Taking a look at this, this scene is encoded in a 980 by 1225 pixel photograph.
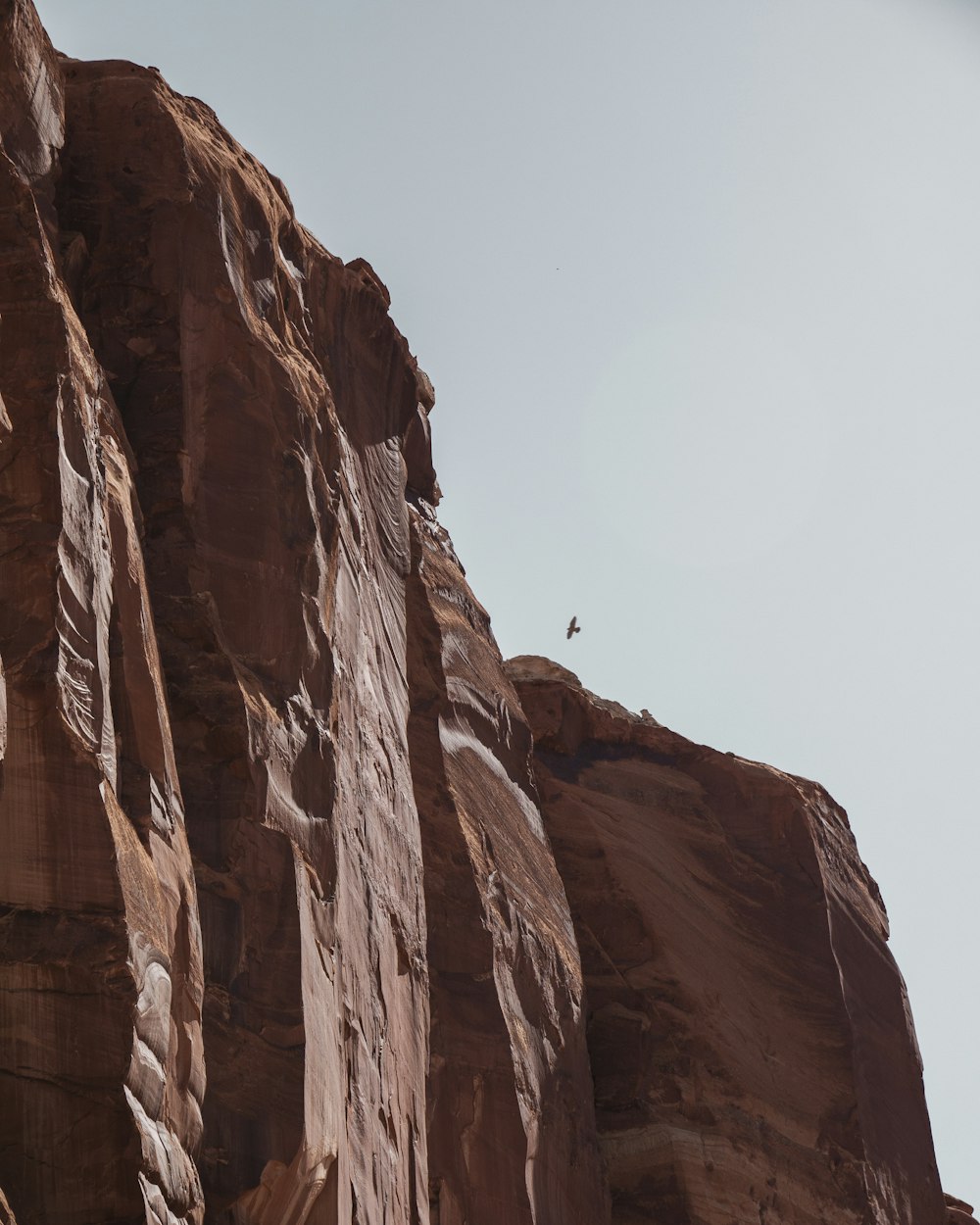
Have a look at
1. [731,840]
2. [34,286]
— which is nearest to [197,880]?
[34,286]

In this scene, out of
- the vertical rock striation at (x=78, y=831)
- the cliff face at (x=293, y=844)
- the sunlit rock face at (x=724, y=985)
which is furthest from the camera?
the sunlit rock face at (x=724, y=985)

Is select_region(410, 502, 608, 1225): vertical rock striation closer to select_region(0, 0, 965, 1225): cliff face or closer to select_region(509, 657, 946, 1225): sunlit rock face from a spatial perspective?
select_region(0, 0, 965, 1225): cliff face

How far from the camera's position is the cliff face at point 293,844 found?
38.2 ft

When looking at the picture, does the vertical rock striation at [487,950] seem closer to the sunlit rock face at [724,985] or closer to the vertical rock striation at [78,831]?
the sunlit rock face at [724,985]

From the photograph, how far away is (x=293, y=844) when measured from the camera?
14266mm

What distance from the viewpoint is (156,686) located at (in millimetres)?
13320

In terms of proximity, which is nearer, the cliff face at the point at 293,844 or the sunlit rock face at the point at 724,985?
the cliff face at the point at 293,844

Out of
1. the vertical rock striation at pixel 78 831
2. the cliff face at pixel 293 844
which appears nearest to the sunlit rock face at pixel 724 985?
the cliff face at pixel 293 844

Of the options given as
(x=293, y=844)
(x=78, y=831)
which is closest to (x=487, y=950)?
(x=293, y=844)

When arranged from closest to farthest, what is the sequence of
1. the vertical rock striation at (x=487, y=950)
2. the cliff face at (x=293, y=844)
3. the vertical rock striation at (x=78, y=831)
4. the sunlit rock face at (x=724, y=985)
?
1. the vertical rock striation at (x=78, y=831)
2. the cliff face at (x=293, y=844)
3. the vertical rock striation at (x=487, y=950)
4. the sunlit rock face at (x=724, y=985)

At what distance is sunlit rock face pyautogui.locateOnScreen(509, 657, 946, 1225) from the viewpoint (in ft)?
76.8

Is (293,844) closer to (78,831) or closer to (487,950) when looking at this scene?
(78,831)

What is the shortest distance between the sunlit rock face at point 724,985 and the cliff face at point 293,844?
63 mm

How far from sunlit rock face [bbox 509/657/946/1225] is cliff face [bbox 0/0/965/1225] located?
2.5 inches
